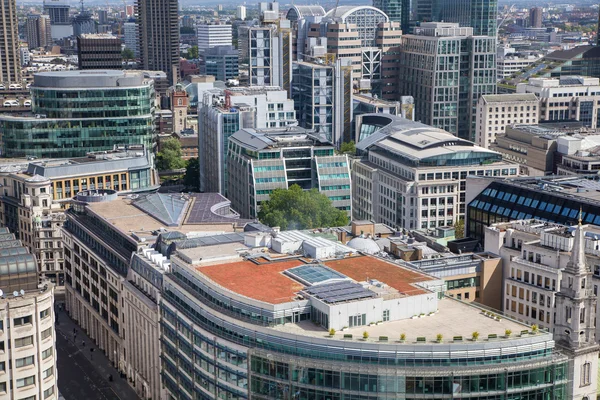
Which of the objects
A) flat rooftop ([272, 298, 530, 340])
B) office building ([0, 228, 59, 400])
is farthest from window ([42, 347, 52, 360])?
flat rooftop ([272, 298, 530, 340])

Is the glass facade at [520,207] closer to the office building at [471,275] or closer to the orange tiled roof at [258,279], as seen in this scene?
the office building at [471,275]

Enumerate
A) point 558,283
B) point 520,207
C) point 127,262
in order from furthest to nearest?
point 520,207 < point 127,262 < point 558,283

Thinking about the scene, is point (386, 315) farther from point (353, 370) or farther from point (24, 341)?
point (24, 341)

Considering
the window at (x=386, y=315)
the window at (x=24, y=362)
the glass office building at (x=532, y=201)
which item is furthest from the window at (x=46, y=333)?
the glass office building at (x=532, y=201)

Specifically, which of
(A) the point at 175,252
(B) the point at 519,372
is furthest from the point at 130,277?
(B) the point at 519,372

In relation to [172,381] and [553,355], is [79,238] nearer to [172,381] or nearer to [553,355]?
[172,381]

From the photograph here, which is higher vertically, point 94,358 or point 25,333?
point 25,333

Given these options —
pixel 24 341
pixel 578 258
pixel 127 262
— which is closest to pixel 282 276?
pixel 578 258
